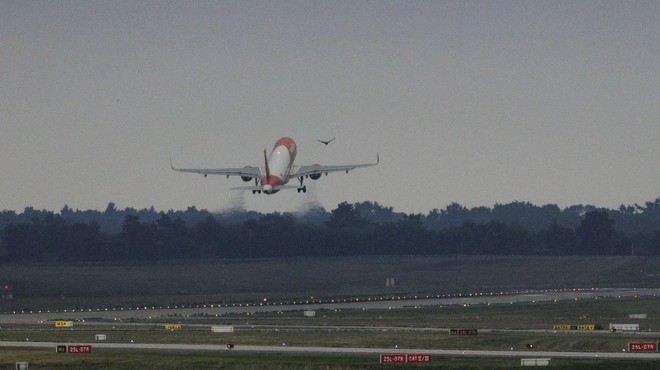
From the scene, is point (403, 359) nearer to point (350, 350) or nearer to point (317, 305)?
point (350, 350)

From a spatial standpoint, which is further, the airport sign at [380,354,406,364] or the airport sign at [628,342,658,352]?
the airport sign at [628,342,658,352]

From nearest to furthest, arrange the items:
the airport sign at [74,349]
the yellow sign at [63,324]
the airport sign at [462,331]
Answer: the airport sign at [74,349] → the airport sign at [462,331] → the yellow sign at [63,324]

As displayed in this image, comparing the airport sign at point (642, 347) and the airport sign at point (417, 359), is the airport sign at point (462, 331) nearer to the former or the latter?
the airport sign at point (642, 347)

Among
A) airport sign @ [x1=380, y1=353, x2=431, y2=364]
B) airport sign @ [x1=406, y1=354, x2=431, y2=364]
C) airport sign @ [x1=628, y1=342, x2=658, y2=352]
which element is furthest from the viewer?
airport sign @ [x1=628, y1=342, x2=658, y2=352]

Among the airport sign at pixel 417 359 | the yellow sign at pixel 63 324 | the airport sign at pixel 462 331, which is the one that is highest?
the yellow sign at pixel 63 324

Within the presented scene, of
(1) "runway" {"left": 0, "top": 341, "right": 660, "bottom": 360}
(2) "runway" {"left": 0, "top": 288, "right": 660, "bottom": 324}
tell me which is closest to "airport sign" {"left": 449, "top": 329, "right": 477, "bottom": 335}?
(1) "runway" {"left": 0, "top": 341, "right": 660, "bottom": 360}

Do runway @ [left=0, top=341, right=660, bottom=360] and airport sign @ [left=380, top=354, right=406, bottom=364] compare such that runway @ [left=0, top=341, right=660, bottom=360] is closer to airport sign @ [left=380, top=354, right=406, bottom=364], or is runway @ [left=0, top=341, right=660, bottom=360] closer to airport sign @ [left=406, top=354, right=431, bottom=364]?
airport sign @ [left=406, top=354, right=431, bottom=364]

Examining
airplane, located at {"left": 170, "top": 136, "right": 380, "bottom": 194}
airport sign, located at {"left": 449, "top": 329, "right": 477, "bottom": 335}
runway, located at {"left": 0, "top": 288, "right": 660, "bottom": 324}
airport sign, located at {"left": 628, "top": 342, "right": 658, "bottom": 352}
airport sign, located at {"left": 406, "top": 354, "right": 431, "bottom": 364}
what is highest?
airplane, located at {"left": 170, "top": 136, "right": 380, "bottom": 194}

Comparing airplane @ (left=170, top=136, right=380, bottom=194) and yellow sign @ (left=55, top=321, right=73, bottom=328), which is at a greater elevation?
airplane @ (left=170, top=136, right=380, bottom=194)

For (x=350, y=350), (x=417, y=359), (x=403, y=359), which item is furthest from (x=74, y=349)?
(x=417, y=359)

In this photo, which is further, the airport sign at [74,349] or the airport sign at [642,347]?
the airport sign at [74,349]

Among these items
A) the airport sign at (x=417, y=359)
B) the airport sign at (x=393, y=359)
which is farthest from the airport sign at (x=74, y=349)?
the airport sign at (x=417, y=359)

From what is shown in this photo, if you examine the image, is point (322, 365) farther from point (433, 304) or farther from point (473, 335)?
point (433, 304)
